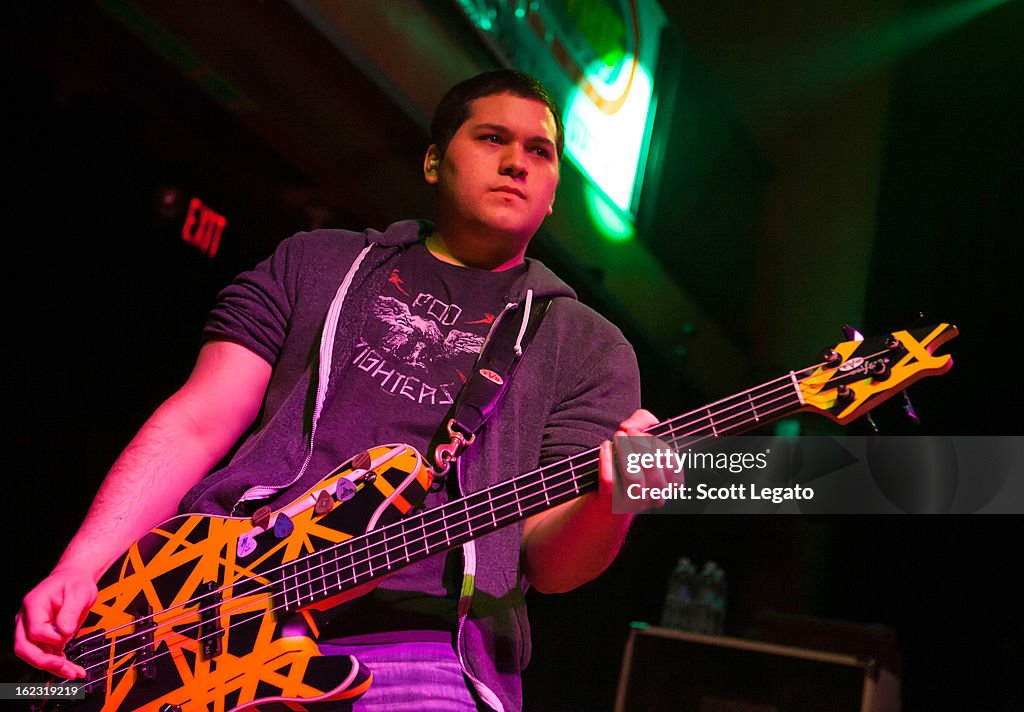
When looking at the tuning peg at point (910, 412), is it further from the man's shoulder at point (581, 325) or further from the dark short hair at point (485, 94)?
the dark short hair at point (485, 94)

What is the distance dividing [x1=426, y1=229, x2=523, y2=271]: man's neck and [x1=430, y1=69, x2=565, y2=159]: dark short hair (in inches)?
10.2

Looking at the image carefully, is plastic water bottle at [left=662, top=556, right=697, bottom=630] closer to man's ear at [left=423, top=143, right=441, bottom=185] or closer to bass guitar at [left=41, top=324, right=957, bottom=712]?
man's ear at [left=423, top=143, right=441, bottom=185]

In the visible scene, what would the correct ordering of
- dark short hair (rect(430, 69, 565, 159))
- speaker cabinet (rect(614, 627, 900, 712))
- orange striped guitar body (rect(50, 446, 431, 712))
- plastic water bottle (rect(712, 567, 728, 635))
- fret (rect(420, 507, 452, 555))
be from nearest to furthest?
1. orange striped guitar body (rect(50, 446, 431, 712))
2. fret (rect(420, 507, 452, 555))
3. dark short hair (rect(430, 69, 565, 159))
4. speaker cabinet (rect(614, 627, 900, 712))
5. plastic water bottle (rect(712, 567, 728, 635))

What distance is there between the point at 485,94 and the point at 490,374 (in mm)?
721

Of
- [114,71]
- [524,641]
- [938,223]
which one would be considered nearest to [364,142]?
[114,71]

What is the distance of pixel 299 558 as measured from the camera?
4.40 ft

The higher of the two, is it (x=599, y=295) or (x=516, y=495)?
(x=599, y=295)

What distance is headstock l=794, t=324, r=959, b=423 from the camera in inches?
54.4

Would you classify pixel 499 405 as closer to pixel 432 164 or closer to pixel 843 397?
pixel 843 397

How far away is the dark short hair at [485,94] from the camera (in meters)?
1.89

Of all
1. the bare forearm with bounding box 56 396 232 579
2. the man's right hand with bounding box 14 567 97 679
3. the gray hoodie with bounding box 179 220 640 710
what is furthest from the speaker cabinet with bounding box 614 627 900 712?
the man's right hand with bounding box 14 567 97 679

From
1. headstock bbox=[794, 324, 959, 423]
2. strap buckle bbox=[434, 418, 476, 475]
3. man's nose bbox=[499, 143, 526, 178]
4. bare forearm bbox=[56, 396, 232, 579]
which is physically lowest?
bare forearm bbox=[56, 396, 232, 579]

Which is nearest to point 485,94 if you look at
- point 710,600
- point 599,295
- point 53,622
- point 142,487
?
point 142,487

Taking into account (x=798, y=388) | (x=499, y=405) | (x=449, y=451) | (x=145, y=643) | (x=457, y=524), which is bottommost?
(x=145, y=643)
